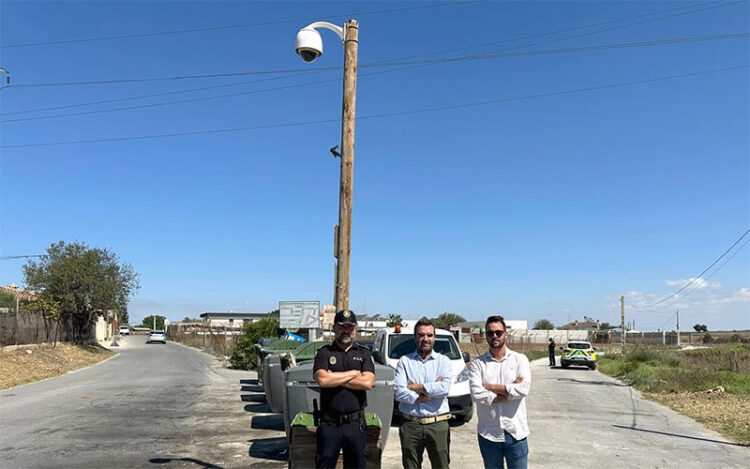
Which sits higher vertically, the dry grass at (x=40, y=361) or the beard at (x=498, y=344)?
the beard at (x=498, y=344)

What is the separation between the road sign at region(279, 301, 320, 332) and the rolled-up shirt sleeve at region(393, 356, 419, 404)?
404 inches

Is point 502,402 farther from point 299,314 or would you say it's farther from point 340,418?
point 299,314

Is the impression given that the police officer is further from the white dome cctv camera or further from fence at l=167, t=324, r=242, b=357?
fence at l=167, t=324, r=242, b=357

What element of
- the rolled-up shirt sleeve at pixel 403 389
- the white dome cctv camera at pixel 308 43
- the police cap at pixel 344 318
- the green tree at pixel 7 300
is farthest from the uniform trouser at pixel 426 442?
the green tree at pixel 7 300

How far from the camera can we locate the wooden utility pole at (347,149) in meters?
9.23

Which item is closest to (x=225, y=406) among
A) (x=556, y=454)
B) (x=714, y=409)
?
(x=556, y=454)

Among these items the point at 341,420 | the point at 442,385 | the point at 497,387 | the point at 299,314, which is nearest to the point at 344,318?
the point at 341,420

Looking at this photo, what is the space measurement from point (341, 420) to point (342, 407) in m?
0.11

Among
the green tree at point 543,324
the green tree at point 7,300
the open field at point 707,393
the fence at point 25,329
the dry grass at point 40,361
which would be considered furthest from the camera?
the green tree at point 543,324

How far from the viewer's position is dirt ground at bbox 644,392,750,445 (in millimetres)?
12195

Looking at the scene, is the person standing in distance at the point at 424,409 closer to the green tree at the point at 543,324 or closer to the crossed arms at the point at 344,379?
the crossed arms at the point at 344,379

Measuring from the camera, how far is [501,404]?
17.0 ft

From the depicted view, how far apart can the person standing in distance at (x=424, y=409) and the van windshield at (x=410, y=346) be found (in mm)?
7759

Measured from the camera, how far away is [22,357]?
85.0 feet
